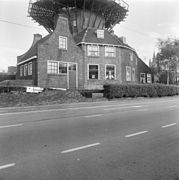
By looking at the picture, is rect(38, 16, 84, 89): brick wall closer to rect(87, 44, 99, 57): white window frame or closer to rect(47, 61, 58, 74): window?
rect(47, 61, 58, 74): window

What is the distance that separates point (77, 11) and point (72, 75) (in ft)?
42.5

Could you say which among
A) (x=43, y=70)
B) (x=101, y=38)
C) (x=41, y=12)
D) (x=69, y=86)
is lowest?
(x=69, y=86)

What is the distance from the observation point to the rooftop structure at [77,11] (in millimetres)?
33219

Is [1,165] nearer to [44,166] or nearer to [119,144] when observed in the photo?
[44,166]

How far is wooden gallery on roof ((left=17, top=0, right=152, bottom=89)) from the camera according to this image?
2478 cm

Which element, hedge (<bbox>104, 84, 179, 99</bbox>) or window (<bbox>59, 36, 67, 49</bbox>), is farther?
window (<bbox>59, 36, 67, 49</bbox>)

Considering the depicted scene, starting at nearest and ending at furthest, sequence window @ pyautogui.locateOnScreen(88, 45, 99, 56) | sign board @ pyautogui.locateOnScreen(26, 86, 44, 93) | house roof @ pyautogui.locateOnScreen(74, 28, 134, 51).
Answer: sign board @ pyautogui.locateOnScreen(26, 86, 44, 93) → window @ pyautogui.locateOnScreen(88, 45, 99, 56) → house roof @ pyautogui.locateOnScreen(74, 28, 134, 51)

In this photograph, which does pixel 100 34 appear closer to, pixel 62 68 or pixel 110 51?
pixel 110 51

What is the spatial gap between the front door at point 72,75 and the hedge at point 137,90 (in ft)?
15.8

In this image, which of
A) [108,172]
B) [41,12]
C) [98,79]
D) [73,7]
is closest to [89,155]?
[108,172]

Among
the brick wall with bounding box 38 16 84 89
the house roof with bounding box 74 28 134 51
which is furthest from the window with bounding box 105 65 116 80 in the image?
the brick wall with bounding box 38 16 84 89

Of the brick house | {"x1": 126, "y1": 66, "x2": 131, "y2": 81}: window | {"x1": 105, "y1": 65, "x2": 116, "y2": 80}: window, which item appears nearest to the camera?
the brick house

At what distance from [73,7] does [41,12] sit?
5844 mm

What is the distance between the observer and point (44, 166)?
162 inches
